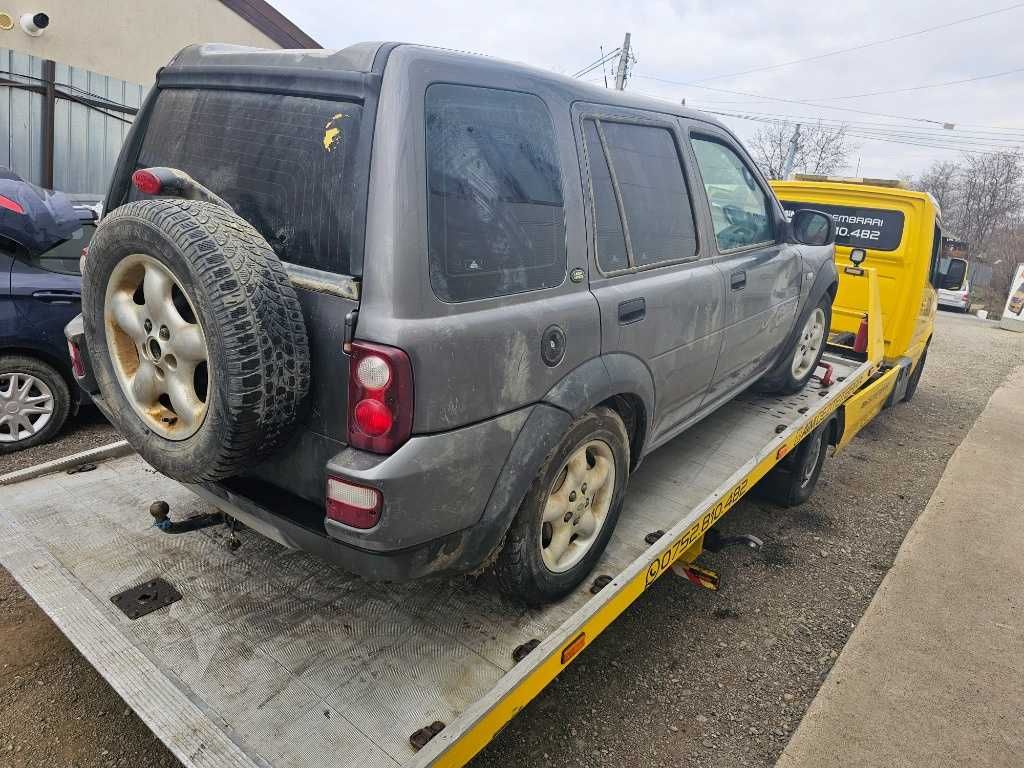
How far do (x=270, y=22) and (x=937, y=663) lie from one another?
12.0 metres


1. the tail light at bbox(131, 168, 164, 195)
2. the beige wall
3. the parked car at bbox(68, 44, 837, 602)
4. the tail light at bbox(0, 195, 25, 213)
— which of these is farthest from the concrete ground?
the beige wall

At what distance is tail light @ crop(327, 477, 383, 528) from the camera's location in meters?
1.85

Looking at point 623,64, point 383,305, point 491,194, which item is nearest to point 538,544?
point 383,305

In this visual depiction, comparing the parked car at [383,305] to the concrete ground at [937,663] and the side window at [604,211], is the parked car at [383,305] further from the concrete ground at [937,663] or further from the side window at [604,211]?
the concrete ground at [937,663]

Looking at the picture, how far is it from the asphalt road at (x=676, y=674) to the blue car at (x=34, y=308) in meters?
1.66

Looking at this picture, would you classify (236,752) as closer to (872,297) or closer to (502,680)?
(502,680)

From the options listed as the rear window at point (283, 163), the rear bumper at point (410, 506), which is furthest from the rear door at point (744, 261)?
the rear window at point (283, 163)

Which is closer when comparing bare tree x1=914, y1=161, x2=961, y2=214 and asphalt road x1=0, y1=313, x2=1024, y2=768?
asphalt road x1=0, y1=313, x2=1024, y2=768

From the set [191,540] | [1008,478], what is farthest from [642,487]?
[1008,478]

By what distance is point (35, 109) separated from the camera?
27.8ft

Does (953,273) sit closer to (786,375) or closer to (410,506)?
(786,375)

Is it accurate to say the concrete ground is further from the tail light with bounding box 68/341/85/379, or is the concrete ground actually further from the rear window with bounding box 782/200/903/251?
the tail light with bounding box 68/341/85/379

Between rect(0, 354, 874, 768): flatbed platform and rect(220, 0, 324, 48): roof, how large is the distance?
1003 centimetres

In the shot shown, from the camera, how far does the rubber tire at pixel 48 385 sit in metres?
4.41
